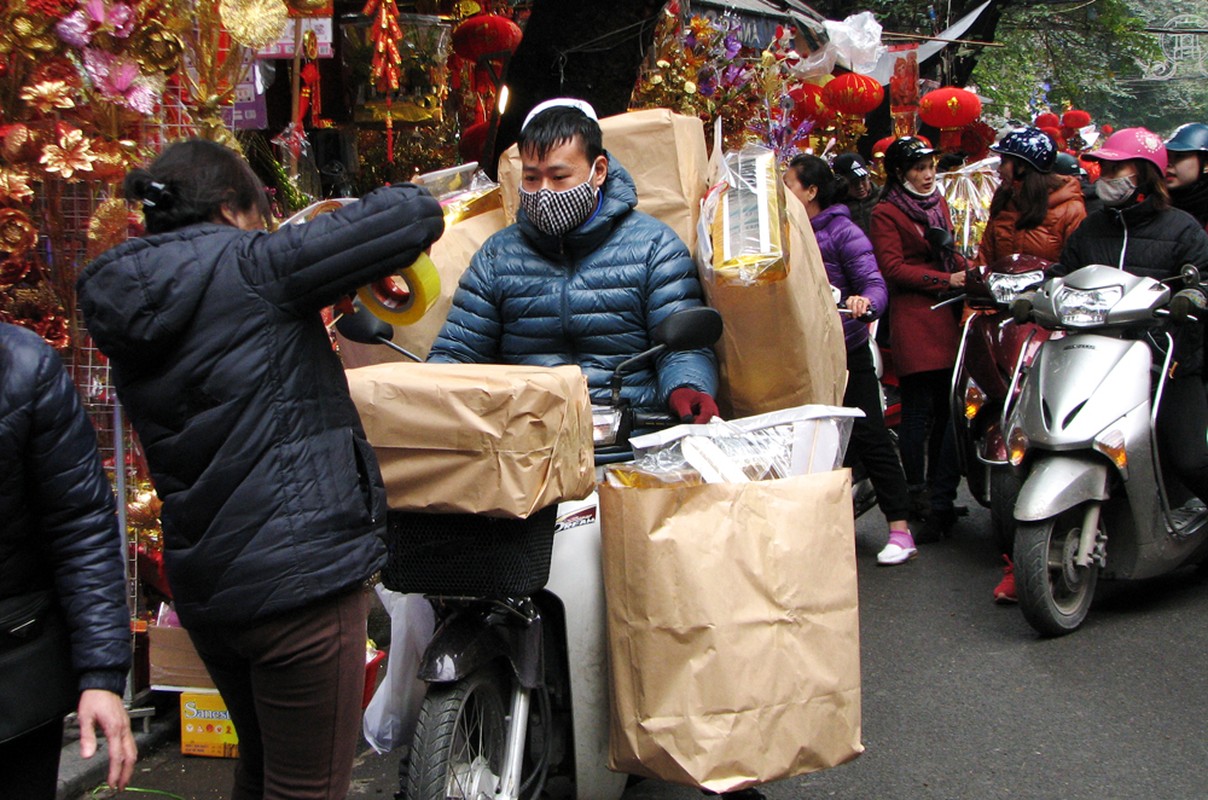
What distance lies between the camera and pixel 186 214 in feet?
7.94

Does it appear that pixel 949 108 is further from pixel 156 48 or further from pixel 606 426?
pixel 606 426

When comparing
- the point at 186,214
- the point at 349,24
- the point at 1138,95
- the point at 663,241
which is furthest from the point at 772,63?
the point at 1138,95

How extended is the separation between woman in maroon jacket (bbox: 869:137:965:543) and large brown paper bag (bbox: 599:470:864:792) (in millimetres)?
4022

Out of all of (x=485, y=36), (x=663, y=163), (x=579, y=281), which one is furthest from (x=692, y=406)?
(x=485, y=36)

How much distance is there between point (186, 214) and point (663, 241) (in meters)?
1.57

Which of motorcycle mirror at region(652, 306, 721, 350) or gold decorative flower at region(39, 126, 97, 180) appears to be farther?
gold decorative flower at region(39, 126, 97, 180)

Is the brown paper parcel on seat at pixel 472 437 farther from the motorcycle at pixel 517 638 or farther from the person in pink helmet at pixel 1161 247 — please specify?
the person in pink helmet at pixel 1161 247

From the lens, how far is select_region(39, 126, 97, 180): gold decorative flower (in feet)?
13.0

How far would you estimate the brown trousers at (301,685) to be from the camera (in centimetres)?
240

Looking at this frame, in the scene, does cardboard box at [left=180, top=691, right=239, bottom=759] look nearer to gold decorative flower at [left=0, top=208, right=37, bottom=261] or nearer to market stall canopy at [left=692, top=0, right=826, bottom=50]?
gold decorative flower at [left=0, top=208, right=37, bottom=261]

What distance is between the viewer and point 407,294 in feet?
8.38

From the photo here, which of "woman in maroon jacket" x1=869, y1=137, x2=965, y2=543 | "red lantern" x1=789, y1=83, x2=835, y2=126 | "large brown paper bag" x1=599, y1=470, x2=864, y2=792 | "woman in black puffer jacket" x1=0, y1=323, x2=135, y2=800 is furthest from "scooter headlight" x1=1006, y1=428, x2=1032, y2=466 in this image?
"red lantern" x1=789, y1=83, x2=835, y2=126

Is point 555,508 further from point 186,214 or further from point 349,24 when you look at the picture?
point 349,24

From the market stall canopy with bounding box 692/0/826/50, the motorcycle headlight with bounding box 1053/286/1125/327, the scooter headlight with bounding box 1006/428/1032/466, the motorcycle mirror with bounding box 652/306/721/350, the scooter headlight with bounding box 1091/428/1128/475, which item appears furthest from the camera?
the market stall canopy with bounding box 692/0/826/50
